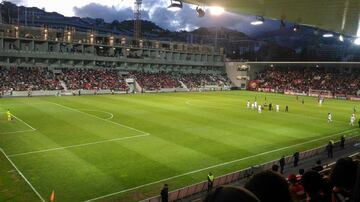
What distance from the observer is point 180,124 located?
35781 millimetres

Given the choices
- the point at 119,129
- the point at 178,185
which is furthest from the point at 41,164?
the point at 119,129

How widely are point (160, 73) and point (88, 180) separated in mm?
73036

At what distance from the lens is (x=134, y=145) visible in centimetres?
2666

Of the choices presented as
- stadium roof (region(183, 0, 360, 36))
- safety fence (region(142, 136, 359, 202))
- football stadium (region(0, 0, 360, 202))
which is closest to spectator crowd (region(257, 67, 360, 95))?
football stadium (region(0, 0, 360, 202))

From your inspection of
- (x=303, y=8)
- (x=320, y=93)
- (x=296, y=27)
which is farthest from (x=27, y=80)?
(x=303, y=8)

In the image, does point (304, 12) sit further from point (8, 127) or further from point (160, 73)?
point (160, 73)

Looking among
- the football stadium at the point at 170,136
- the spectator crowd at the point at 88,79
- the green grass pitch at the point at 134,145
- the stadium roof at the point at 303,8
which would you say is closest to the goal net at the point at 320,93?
the football stadium at the point at 170,136

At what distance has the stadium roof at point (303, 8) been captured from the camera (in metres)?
11.6

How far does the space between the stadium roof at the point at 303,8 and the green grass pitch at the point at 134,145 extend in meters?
9.91

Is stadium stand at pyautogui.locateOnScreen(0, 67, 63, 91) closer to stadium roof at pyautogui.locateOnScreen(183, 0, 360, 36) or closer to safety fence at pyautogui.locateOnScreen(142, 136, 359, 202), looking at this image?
safety fence at pyautogui.locateOnScreen(142, 136, 359, 202)

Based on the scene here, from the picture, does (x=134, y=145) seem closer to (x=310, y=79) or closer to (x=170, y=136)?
(x=170, y=136)

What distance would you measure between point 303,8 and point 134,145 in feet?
56.9

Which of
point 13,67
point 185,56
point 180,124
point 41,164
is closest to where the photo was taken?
point 41,164

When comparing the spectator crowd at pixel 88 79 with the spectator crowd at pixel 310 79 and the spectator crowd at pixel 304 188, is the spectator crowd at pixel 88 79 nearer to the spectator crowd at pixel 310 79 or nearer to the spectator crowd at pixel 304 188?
the spectator crowd at pixel 310 79
